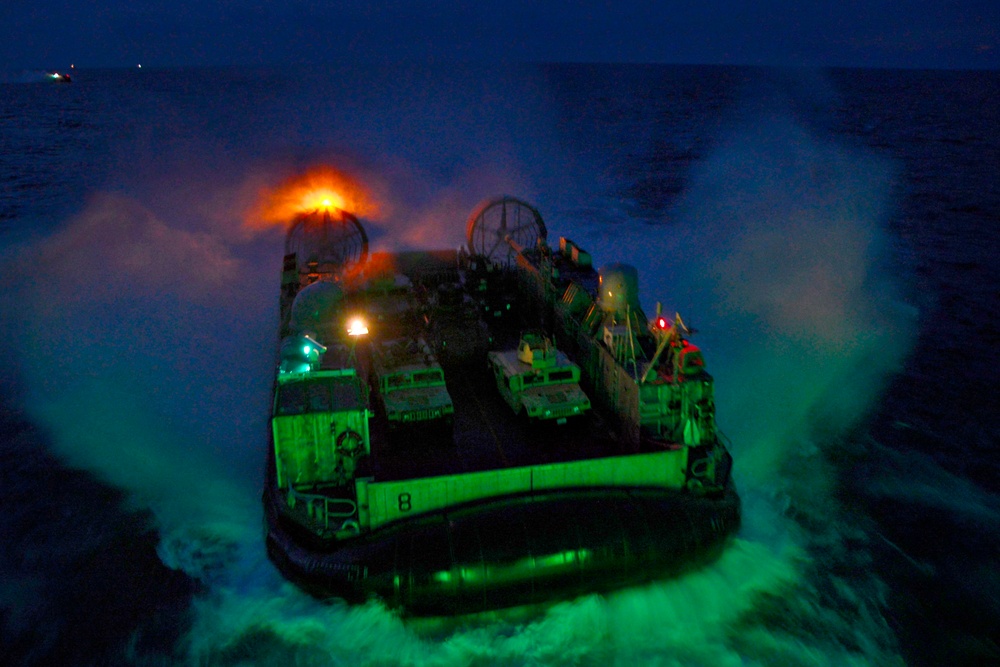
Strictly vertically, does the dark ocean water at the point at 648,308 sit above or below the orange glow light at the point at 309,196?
below

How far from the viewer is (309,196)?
42656 mm

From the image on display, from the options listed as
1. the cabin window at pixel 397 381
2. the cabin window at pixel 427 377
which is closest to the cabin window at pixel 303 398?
the cabin window at pixel 397 381

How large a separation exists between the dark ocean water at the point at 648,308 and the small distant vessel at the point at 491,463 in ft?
2.70

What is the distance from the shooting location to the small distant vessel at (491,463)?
11203 mm

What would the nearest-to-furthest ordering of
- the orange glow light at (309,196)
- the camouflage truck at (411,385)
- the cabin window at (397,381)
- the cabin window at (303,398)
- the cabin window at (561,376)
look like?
1. the cabin window at (303,398)
2. the camouflage truck at (411,385)
3. the cabin window at (397,381)
4. the cabin window at (561,376)
5. the orange glow light at (309,196)

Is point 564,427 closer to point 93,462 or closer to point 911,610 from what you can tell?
point 911,610

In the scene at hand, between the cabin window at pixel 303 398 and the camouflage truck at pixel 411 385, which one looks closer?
the cabin window at pixel 303 398

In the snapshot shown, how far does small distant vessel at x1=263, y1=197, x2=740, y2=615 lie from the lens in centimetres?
1120

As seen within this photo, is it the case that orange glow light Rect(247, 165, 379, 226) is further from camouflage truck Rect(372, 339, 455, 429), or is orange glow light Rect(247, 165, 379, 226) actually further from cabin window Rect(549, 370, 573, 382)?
cabin window Rect(549, 370, 573, 382)

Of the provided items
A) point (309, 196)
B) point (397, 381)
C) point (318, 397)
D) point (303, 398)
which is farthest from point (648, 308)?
point (309, 196)

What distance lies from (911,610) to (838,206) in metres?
31.3

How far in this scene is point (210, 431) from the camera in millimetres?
18516

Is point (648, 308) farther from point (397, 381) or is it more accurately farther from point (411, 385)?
point (397, 381)

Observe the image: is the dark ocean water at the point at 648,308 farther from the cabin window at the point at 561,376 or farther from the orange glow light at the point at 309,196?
the cabin window at the point at 561,376
